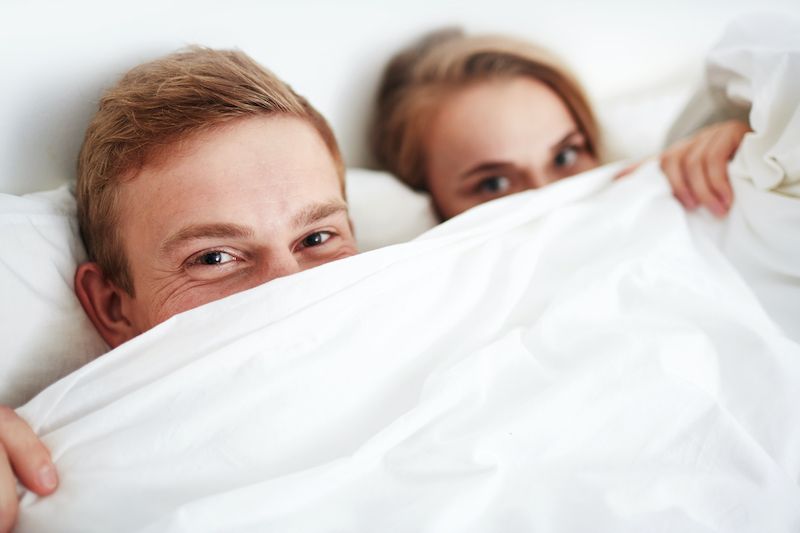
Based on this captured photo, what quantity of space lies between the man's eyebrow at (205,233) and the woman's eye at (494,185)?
2.01 ft

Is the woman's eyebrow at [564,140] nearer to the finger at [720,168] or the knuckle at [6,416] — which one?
the finger at [720,168]

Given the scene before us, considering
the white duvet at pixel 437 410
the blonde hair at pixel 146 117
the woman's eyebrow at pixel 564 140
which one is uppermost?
the blonde hair at pixel 146 117

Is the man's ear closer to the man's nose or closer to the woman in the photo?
the man's nose

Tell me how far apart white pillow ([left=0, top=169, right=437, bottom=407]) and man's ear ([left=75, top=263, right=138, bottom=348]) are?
0.04 feet

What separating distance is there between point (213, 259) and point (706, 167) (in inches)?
28.9

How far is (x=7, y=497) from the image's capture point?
55cm

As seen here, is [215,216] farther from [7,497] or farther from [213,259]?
[7,497]

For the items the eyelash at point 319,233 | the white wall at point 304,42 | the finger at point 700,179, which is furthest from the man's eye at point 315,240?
the finger at point 700,179

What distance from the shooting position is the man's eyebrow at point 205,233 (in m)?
0.69

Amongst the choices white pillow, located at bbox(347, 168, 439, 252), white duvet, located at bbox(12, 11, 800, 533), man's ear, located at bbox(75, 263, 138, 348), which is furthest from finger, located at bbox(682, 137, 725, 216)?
man's ear, located at bbox(75, 263, 138, 348)

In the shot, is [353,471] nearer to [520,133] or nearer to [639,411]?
[639,411]

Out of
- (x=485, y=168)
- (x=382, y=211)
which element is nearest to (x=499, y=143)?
(x=485, y=168)

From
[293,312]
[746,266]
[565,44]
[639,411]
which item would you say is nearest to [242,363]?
[293,312]

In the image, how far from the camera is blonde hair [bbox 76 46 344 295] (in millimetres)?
726
